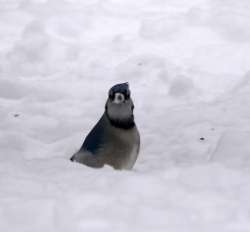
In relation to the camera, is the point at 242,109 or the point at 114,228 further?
the point at 242,109

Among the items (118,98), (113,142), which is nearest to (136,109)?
(113,142)

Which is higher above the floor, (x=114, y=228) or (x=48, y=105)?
(x=114, y=228)

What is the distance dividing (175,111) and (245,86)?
0.78 m

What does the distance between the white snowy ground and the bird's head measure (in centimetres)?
41

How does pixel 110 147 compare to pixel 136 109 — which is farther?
pixel 136 109

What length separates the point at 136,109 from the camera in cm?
649

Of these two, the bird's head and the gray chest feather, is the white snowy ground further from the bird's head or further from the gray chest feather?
the bird's head

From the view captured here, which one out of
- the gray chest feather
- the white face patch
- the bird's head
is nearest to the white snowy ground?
the gray chest feather

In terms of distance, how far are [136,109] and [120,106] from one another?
1.74m

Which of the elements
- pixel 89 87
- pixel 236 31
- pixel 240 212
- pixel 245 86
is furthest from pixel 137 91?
pixel 240 212

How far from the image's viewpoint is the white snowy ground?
319 cm

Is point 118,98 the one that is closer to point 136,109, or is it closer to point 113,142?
point 113,142

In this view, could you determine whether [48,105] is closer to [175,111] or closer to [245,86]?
[175,111]

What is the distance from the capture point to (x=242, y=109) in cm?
602
